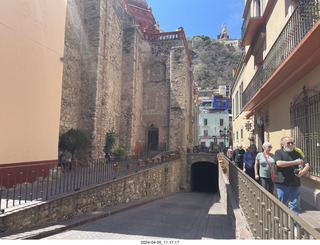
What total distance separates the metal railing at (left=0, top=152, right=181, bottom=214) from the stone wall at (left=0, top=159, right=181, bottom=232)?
0.26 m

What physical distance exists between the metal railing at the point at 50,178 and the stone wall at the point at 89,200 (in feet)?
0.86

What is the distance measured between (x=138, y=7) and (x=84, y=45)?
2082 centimetres

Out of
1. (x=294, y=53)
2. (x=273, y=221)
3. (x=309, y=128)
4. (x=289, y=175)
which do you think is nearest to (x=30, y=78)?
(x=294, y=53)

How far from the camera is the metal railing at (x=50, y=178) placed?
554cm

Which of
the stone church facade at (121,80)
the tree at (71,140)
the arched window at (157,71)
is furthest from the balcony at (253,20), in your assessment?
the arched window at (157,71)

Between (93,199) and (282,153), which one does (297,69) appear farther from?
(93,199)

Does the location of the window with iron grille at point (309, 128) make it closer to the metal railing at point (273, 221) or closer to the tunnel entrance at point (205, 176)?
the metal railing at point (273, 221)

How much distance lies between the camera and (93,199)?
289 inches

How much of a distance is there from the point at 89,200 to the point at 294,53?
6685mm

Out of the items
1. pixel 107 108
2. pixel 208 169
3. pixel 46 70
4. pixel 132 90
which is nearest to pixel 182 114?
pixel 132 90

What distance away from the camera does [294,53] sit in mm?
4887

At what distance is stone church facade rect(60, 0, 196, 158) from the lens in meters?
14.0

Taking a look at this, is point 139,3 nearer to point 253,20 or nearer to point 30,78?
point 253,20

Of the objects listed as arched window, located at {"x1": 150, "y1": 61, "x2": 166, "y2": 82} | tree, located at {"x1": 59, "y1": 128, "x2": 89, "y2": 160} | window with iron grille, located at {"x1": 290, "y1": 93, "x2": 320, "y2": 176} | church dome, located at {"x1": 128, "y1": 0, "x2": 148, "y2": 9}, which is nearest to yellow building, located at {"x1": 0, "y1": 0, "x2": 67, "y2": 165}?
tree, located at {"x1": 59, "y1": 128, "x2": 89, "y2": 160}
